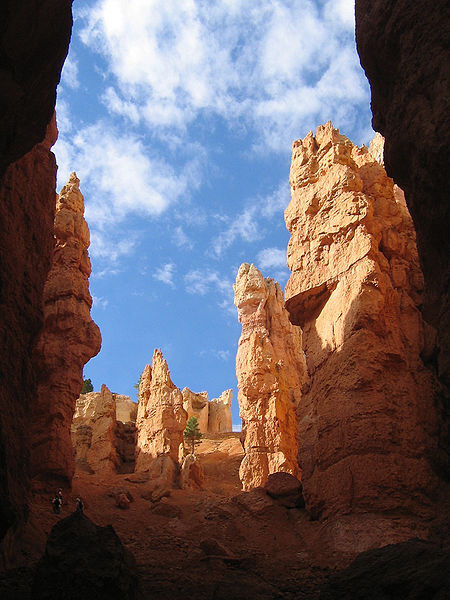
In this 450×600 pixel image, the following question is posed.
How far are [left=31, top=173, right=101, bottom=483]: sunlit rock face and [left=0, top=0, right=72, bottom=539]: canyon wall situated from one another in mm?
9499

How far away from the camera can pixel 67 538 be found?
8.22 meters

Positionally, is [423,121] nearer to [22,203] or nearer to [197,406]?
[22,203]

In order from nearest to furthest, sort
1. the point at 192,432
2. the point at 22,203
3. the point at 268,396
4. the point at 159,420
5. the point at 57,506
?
the point at 22,203 → the point at 57,506 → the point at 159,420 → the point at 268,396 → the point at 192,432

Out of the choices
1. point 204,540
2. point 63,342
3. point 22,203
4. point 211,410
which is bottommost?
point 204,540

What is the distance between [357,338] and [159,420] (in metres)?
20.0

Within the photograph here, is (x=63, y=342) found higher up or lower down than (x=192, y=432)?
lower down

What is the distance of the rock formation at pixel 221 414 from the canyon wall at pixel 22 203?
52394 mm

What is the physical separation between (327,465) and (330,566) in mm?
3794

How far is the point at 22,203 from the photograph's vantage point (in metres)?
11.5

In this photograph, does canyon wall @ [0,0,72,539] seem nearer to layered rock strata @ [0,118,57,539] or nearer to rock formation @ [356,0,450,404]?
layered rock strata @ [0,118,57,539]

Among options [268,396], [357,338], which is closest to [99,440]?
[268,396]

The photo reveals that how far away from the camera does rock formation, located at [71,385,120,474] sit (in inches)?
1299

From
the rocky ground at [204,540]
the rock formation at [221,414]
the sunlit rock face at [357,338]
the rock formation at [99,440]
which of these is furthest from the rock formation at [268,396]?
the rock formation at [221,414]

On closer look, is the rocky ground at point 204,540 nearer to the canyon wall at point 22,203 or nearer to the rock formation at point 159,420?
the canyon wall at point 22,203
